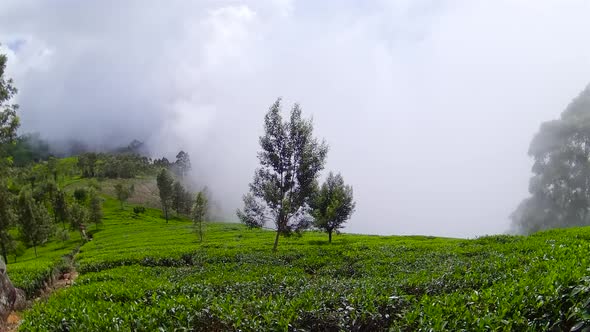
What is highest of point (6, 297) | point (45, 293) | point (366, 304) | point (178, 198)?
point (178, 198)

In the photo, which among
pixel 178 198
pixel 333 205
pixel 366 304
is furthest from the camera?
pixel 178 198

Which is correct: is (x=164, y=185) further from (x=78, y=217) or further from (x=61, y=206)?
(x=78, y=217)

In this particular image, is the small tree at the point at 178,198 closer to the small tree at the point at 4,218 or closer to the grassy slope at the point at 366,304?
the small tree at the point at 4,218

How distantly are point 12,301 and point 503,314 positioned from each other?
22.6m

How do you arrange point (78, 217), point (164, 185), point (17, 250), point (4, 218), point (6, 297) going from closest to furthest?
1. point (6, 297)
2. point (4, 218)
3. point (17, 250)
4. point (78, 217)
5. point (164, 185)

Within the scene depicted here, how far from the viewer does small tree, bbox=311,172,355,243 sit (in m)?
46.9

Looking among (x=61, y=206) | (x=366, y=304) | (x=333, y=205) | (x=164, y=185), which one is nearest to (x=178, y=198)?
(x=164, y=185)

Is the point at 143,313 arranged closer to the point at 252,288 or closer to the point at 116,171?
the point at 252,288

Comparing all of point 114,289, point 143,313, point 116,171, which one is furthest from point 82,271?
point 116,171

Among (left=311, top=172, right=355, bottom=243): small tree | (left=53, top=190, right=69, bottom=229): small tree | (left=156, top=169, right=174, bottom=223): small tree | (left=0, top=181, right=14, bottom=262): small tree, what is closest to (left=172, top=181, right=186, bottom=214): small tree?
(left=156, top=169, right=174, bottom=223): small tree

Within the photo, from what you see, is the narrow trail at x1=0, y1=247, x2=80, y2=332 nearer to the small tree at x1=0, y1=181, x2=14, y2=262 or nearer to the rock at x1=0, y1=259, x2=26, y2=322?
the rock at x1=0, y1=259, x2=26, y2=322

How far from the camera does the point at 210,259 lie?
93.4 feet

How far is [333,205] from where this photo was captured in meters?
46.3

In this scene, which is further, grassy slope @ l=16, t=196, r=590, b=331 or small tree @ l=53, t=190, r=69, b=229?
small tree @ l=53, t=190, r=69, b=229
